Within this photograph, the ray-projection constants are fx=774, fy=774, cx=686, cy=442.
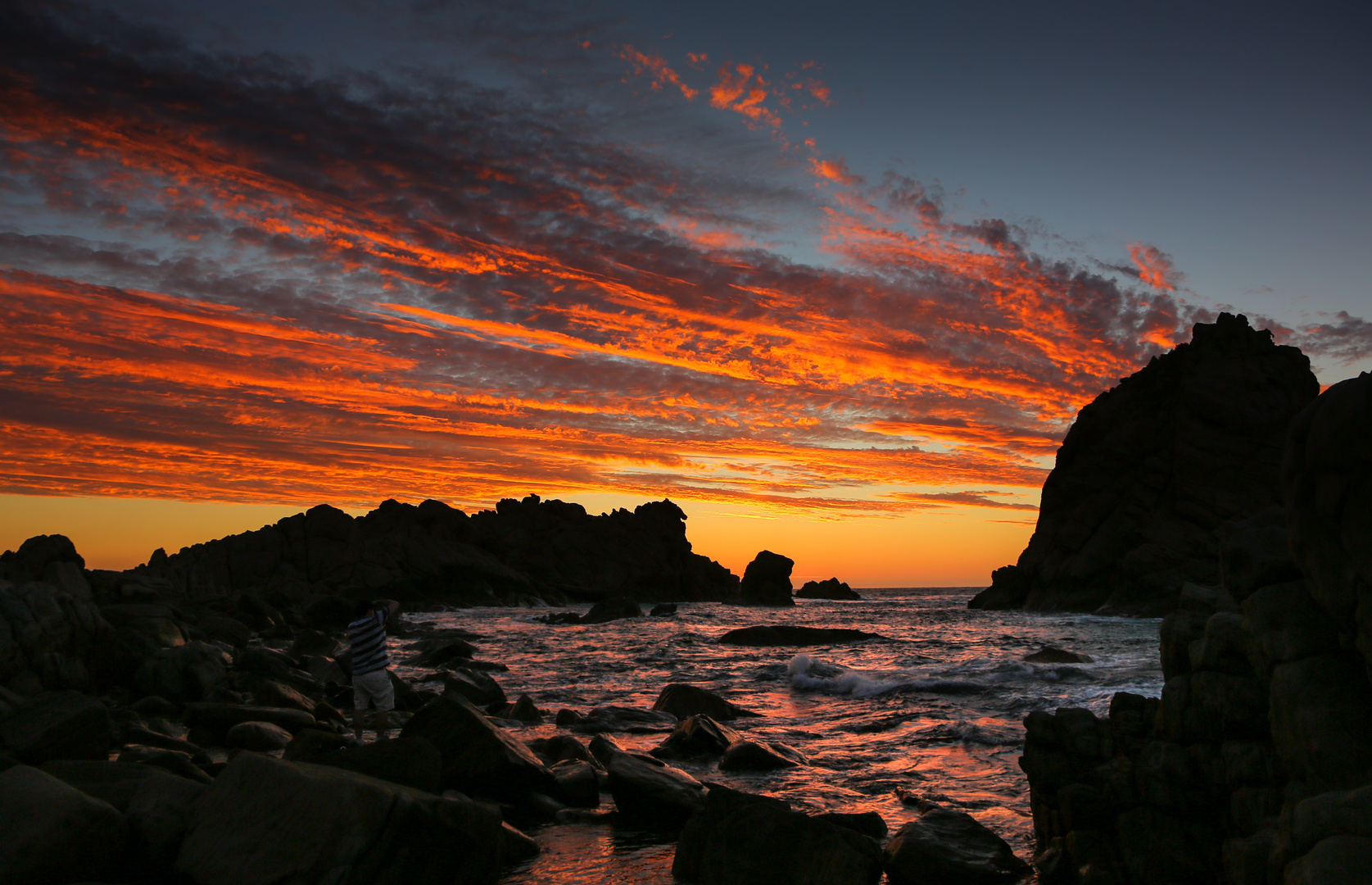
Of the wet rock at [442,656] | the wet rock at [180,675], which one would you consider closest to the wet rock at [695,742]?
the wet rock at [180,675]

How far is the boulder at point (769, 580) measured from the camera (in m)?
93.1

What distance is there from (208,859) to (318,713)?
7.93m

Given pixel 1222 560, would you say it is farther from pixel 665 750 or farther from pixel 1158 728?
pixel 665 750

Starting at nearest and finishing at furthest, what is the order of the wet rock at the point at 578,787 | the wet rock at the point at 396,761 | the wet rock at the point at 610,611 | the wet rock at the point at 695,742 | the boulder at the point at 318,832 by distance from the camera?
the boulder at the point at 318,832
the wet rock at the point at 396,761
the wet rock at the point at 578,787
the wet rock at the point at 695,742
the wet rock at the point at 610,611

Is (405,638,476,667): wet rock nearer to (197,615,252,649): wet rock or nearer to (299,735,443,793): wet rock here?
(197,615,252,649): wet rock

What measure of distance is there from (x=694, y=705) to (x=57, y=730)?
34.7 feet

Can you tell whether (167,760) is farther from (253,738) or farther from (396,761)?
(396,761)

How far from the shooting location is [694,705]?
15.8 meters

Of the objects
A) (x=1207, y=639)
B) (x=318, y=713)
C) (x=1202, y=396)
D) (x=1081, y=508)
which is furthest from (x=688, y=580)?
(x=1207, y=639)

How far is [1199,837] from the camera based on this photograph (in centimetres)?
646

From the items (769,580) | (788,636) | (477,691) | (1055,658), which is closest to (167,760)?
(477,691)

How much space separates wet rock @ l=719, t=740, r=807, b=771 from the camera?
37.4ft

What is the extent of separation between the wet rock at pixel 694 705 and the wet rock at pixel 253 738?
7541mm

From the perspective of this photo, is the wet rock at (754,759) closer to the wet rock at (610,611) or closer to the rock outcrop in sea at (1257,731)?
the rock outcrop in sea at (1257,731)
